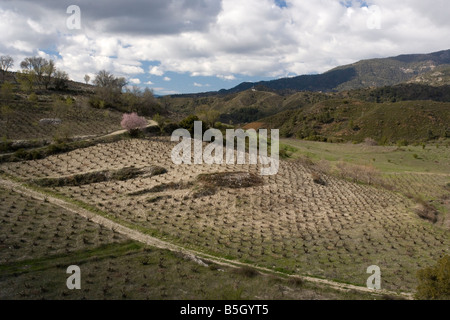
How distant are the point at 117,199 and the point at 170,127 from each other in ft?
87.5

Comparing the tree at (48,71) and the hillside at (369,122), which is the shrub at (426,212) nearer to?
the hillside at (369,122)

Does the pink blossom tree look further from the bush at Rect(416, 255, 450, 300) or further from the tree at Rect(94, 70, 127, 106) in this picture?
the bush at Rect(416, 255, 450, 300)

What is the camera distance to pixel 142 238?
71.7ft

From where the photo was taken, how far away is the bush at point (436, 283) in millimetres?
14266

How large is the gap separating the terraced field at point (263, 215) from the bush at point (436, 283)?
338 centimetres

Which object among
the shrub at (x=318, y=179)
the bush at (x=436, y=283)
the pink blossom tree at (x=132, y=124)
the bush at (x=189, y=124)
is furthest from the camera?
the bush at (x=189, y=124)

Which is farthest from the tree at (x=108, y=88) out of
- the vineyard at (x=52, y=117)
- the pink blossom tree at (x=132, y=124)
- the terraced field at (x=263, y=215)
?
the terraced field at (x=263, y=215)

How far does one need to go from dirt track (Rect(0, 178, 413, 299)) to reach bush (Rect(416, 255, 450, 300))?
2.19m

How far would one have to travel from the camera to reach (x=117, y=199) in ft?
96.0

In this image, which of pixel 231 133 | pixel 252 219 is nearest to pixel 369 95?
pixel 231 133

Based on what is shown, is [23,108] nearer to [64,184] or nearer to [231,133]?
[64,184]

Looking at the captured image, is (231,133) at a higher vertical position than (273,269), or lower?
higher

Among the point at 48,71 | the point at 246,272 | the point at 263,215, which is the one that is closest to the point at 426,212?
the point at 263,215

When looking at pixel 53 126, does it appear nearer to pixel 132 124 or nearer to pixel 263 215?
pixel 132 124
